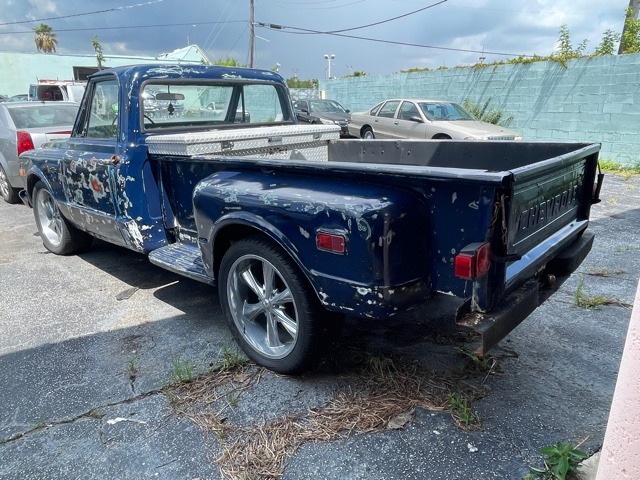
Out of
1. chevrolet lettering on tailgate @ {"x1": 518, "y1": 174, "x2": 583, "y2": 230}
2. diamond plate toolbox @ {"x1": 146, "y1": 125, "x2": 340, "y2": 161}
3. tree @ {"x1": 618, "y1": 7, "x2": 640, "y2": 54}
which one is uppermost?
tree @ {"x1": 618, "y1": 7, "x2": 640, "y2": 54}

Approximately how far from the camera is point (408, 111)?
1226cm

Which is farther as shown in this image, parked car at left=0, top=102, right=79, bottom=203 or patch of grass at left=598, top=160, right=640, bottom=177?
patch of grass at left=598, top=160, right=640, bottom=177

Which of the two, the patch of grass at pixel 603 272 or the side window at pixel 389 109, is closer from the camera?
the patch of grass at pixel 603 272

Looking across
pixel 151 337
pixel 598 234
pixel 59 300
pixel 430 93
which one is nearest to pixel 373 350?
pixel 151 337

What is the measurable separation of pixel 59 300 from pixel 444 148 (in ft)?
11.6

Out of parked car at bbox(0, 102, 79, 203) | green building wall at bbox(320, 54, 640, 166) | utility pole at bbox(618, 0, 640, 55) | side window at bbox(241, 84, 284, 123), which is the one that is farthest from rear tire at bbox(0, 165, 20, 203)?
utility pole at bbox(618, 0, 640, 55)

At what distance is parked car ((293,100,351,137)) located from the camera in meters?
15.0

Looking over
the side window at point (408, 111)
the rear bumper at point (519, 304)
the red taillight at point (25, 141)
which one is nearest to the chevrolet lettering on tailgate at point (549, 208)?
the rear bumper at point (519, 304)

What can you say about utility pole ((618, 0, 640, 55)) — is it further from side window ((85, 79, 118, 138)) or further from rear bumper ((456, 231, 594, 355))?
side window ((85, 79, 118, 138))

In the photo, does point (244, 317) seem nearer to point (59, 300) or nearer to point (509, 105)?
point (59, 300)

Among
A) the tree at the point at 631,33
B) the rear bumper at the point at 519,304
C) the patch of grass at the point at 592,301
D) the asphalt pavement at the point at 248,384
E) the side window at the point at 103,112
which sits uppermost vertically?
the tree at the point at 631,33

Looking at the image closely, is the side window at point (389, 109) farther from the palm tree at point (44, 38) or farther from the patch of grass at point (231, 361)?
the palm tree at point (44, 38)

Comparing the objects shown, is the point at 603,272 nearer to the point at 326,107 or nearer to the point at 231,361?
the point at 231,361

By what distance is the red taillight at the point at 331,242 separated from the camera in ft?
7.75
